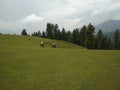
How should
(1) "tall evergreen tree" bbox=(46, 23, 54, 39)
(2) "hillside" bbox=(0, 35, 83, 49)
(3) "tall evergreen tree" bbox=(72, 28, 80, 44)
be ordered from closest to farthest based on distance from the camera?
1. (2) "hillside" bbox=(0, 35, 83, 49)
2. (3) "tall evergreen tree" bbox=(72, 28, 80, 44)
3. (1) "tall evergreen tree" bbox=(46, 23, 54, 39)

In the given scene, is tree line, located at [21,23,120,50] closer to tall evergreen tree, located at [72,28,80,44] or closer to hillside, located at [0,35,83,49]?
tall evergreen tree, located at [72,28,80,44]

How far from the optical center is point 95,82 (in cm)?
1177

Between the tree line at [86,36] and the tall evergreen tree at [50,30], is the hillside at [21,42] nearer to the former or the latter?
the tree line at [86,36]

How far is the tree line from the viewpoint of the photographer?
65375 millimetres

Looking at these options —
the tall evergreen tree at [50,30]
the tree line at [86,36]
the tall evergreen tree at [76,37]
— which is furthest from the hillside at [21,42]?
the tall evergreen tree at [50,30]

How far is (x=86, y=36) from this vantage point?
65562 millimetres

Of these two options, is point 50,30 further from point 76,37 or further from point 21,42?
point 21,42

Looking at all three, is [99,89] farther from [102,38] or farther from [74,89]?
[102,38]

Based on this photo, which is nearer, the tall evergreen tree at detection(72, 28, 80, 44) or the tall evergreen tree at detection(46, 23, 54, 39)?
the tall evergreen tree at detection(72, 28, 80, 44)

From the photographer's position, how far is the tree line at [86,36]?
214ft

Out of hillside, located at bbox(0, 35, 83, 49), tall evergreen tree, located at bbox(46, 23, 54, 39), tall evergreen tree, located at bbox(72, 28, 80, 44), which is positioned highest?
tall evergreen tree, located at bbox(46, 23, 54, 39)

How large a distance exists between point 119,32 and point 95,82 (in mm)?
72496

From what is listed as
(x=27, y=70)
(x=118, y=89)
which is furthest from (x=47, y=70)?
(x=118, y=89)

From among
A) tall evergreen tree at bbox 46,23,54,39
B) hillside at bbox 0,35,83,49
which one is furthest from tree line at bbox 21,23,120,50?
hillside at bbox 0,35,83,49
